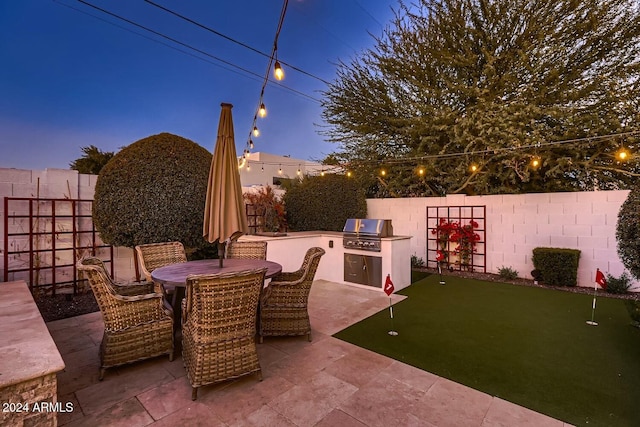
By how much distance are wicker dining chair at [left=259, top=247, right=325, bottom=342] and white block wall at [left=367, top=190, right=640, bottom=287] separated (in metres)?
5.06

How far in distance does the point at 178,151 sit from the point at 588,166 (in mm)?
7980

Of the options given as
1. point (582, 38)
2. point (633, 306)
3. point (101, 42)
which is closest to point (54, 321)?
point (101, 42)

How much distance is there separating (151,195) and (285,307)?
9.56 feet

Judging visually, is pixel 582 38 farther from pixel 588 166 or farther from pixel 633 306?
pixel 633 306

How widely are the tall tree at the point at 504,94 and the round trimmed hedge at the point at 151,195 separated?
17.2 ft

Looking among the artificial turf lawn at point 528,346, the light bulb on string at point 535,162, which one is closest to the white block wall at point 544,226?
the light bulb on string at point 535,162

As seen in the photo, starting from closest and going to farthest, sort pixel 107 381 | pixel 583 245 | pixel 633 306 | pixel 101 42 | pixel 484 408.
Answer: pixel 484 408, pixel 107 381, pixel 633 306, pixel 583 245, pixel 101 42

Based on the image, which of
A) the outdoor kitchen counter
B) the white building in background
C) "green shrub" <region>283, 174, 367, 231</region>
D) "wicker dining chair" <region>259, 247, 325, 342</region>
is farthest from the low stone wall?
the white building in background

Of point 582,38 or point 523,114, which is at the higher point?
point 582,38

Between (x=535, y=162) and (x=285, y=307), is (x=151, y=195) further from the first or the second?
(x=535, y=162)

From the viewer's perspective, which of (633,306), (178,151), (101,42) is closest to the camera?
(633,306)

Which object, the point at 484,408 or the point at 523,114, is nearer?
the point at 484,408

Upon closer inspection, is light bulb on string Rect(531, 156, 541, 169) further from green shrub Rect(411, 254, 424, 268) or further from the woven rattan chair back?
the woven rattan chair back

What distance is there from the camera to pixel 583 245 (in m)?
5.57
